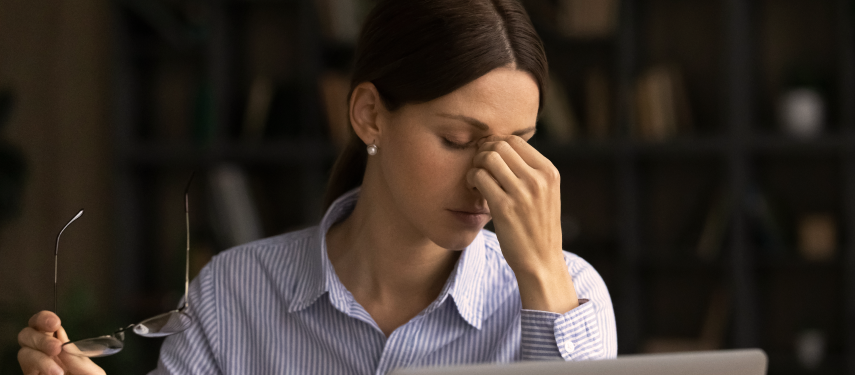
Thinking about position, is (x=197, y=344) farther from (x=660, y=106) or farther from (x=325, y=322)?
(x=660, y=106)

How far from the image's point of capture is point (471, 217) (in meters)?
1.18

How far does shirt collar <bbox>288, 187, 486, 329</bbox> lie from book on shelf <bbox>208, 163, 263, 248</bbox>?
1.77 metres

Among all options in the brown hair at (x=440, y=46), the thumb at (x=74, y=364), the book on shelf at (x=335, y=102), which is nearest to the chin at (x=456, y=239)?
the brown hair at (x=440, y=46)

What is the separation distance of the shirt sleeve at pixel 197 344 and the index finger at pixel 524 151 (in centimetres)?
57

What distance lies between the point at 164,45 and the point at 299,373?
239 cm

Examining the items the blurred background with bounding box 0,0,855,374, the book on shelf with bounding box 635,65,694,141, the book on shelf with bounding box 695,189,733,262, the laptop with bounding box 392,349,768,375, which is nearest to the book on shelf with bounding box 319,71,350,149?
the blurred background with bounding box 0,0,855,374

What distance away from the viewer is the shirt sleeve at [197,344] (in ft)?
4.08

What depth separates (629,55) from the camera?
304 cm

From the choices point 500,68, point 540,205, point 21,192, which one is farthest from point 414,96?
point 21,192

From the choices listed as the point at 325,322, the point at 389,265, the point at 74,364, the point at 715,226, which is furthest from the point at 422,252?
the point at 715,226

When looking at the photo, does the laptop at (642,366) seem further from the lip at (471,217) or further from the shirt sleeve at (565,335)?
the lip at (471,217)

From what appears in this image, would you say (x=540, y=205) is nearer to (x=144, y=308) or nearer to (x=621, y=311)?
(x=621, y=311)

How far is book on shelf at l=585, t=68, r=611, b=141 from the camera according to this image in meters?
3.05

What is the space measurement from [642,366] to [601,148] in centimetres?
237
